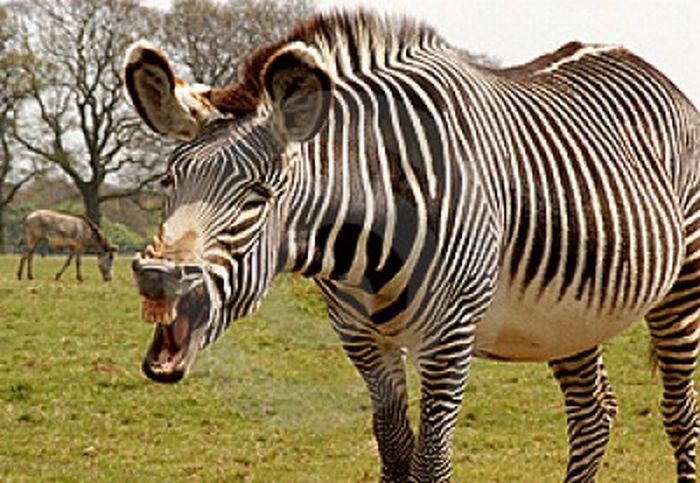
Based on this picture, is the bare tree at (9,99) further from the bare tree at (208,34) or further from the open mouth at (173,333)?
the open mouth at (173,333)

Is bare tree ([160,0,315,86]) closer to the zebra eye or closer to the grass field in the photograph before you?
the grass field

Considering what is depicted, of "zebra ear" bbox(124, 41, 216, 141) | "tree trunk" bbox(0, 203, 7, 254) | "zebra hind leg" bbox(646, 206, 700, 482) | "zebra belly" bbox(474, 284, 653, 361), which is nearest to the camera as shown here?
"zebra ear" bbox(124, 41, 216, 141)

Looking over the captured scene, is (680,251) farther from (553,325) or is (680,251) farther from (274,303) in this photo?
(274,303)

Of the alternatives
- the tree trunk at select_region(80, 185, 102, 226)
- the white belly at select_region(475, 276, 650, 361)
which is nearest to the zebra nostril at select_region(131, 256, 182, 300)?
the white belly at select_region(475, 276, 650, 361)

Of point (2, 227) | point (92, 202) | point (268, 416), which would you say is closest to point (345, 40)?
point (268, 416)

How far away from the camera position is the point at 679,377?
213 inches

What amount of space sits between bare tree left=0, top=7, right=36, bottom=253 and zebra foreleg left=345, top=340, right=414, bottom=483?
40031 mm

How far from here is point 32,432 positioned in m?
8.59

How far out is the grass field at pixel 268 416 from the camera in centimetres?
703

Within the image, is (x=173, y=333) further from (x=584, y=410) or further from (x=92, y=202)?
(x=92, y=202)

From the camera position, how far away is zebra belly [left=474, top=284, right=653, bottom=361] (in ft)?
13.2

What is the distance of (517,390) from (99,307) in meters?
10.2

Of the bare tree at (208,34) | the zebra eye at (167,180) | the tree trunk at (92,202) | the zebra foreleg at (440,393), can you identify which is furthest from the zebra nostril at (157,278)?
the tree trunk at (92,202)

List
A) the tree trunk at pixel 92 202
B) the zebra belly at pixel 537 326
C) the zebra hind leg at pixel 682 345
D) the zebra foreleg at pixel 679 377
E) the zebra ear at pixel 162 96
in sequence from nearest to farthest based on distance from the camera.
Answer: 1. the zebra ear at pixel 162 96
2. the zebra belly at pixel 537 326
3. the zebra hind leg at pixel 682 345
4. the zebra foreleg at pixel 679 377
5. the tree trunk at pixel 92 202
